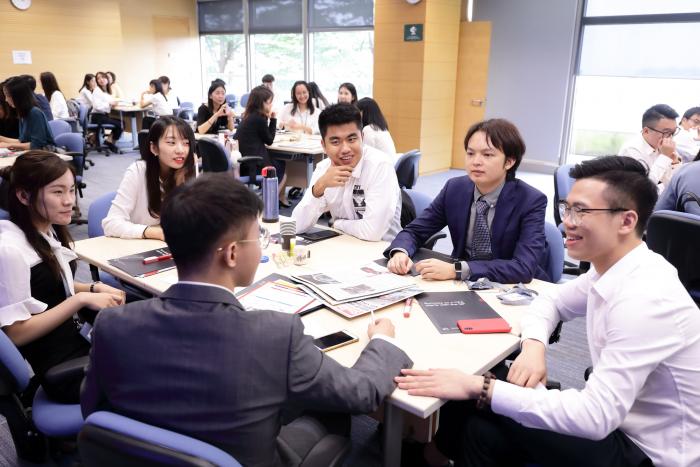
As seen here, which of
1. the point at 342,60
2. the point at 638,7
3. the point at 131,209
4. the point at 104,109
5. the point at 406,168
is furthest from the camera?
the point at 342,60

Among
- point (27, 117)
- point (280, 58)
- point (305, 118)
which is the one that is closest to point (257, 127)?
point (305, 118)

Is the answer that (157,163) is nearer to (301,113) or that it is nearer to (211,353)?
(211,353)

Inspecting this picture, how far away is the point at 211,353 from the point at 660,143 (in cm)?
412

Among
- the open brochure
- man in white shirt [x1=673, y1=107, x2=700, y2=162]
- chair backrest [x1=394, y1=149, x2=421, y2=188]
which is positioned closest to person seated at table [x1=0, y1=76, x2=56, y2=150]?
Result: chair backrest [x1=394, y1=149, x2=421, y2=188]

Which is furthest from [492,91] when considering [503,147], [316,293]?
[316,293]

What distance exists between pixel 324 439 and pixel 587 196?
3.17 ft

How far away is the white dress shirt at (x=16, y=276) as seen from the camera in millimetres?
1724

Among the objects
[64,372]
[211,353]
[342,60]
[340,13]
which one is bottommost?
[64,372]

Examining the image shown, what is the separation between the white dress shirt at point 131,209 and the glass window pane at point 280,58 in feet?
27.4

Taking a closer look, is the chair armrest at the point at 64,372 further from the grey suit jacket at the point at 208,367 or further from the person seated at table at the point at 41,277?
the grey suit jacket at the point at 208,367

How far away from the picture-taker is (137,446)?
3.28 ft

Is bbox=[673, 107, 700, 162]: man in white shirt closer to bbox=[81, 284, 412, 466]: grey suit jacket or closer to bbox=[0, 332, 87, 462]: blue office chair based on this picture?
bbox=[81, 284, 412, 466]: grey suit jacket

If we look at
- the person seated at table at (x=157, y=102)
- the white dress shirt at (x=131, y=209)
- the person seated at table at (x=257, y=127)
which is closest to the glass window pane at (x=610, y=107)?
the person seated at table at (x=257, y=127)

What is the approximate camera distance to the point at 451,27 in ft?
25.8
